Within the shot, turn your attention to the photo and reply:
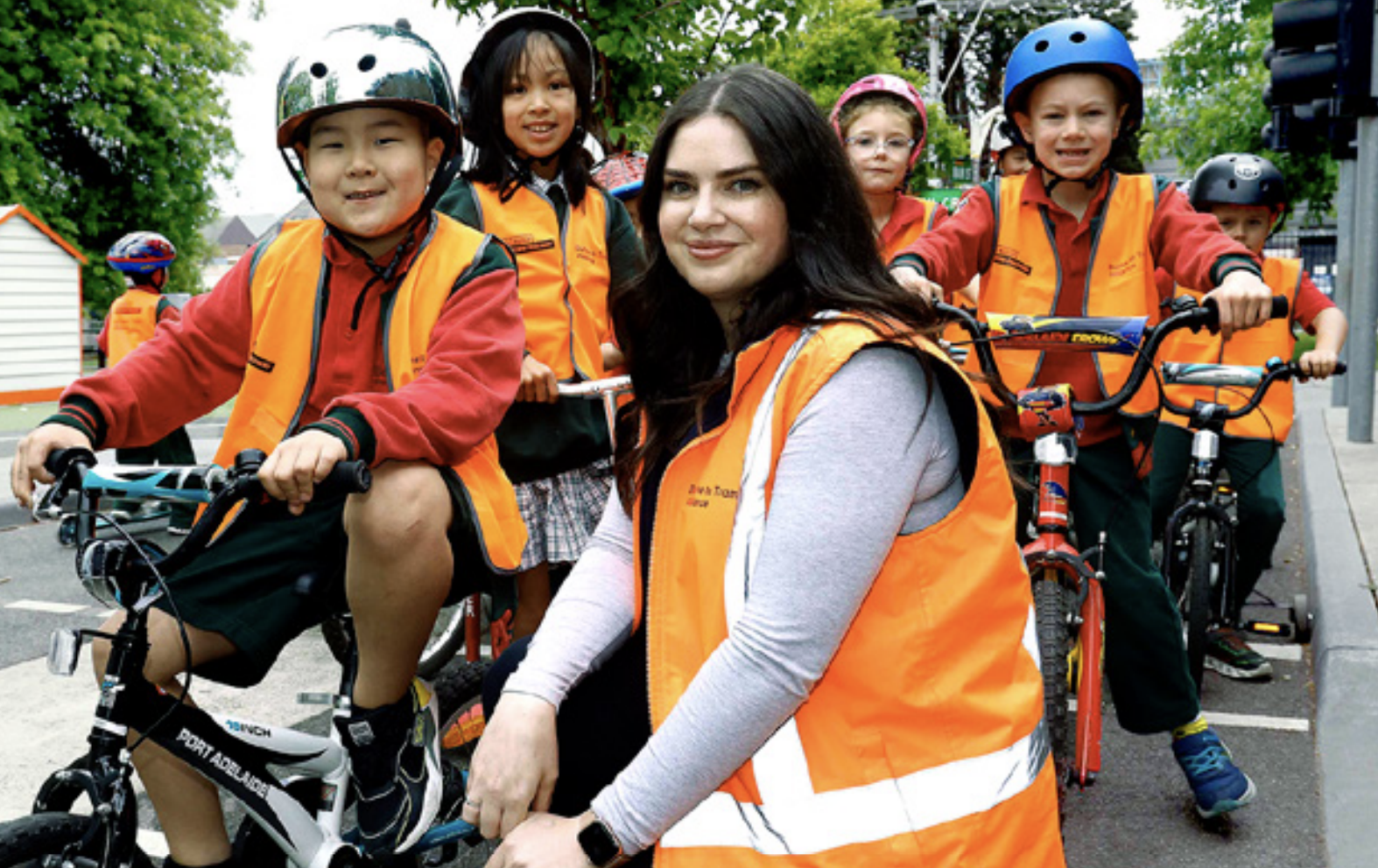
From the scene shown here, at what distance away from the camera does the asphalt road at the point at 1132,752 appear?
135 inches

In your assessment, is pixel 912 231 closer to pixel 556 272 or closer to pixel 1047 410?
pixel 556 272

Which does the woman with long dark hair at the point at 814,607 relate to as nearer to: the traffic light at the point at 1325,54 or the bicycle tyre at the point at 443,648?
the bicycle tyre at the point at 443,648

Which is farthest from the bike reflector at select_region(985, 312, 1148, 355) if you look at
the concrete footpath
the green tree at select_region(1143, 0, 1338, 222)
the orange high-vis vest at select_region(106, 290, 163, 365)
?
the green tree at select_region(1143, 0, 1338, 222)

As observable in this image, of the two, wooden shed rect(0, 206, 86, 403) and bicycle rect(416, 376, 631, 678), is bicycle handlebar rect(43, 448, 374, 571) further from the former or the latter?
wooden shed rect(0, 206, 86, 403)

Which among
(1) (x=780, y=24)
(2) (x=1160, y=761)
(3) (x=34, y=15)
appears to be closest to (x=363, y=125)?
(2) (x=1160, y=761)

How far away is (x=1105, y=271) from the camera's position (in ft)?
11.6

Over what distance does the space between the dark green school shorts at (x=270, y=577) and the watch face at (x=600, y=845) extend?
39.4 inches

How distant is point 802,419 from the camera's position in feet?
5.77

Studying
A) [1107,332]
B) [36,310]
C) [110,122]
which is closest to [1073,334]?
[1107,332]

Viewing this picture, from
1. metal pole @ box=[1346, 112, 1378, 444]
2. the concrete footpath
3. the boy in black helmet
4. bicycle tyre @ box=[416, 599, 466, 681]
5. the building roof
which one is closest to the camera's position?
the boy in black helmet

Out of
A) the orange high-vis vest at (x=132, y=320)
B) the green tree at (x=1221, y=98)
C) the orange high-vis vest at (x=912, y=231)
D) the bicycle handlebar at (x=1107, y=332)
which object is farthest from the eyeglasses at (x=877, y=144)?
the green tree at (x=1221, y=98)

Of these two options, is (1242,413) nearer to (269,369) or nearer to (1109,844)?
(1109,844)

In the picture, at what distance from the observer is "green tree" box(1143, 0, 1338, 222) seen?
82.5 feet

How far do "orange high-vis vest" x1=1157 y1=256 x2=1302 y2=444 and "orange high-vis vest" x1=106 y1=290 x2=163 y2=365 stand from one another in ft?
22.2
